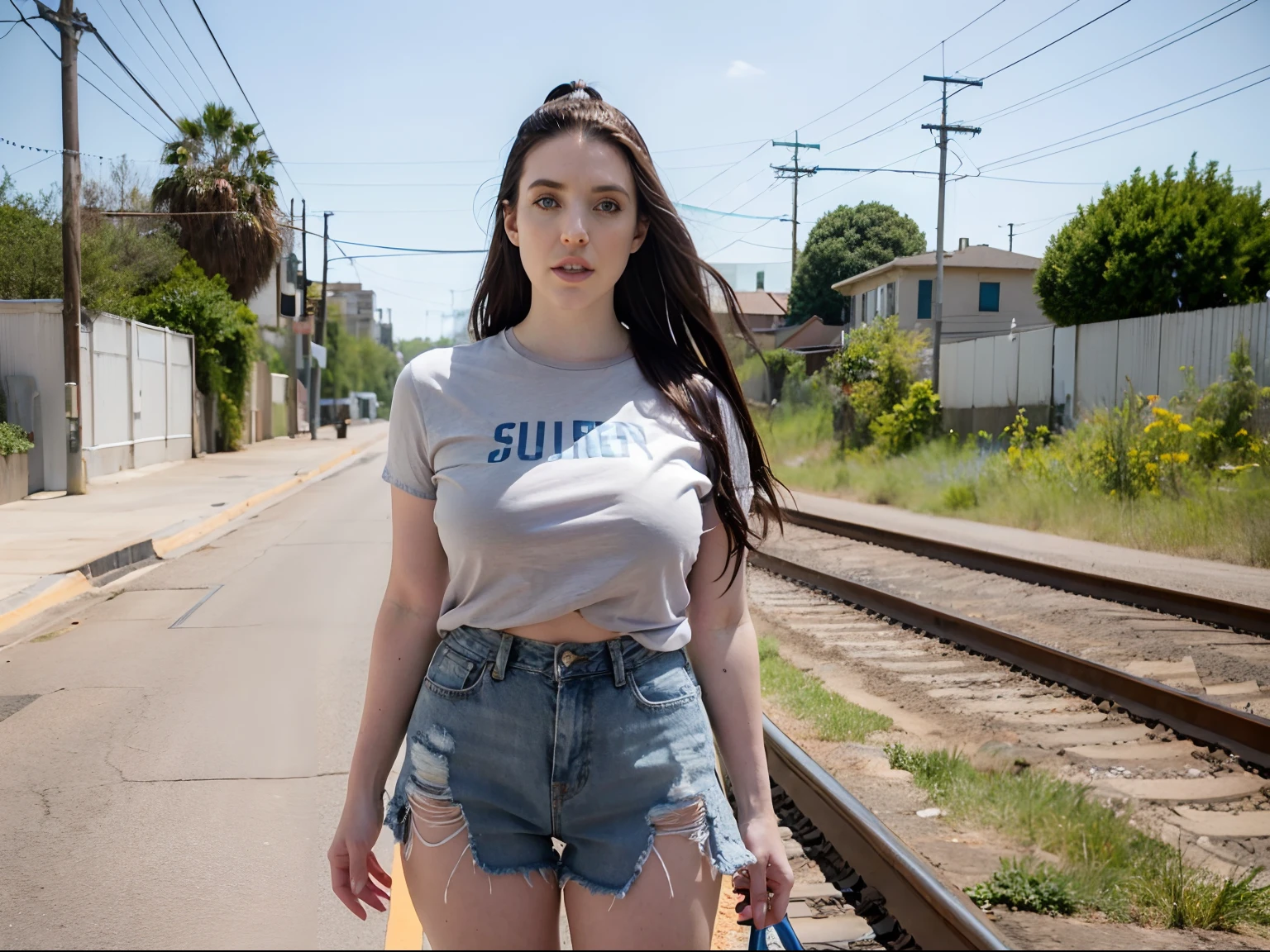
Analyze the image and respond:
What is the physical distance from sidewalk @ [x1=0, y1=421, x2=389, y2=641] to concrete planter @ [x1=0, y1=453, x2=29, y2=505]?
0.56 ft

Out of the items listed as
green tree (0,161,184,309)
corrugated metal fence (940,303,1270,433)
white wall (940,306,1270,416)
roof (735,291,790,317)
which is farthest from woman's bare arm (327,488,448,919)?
roof (735,291,790,317)

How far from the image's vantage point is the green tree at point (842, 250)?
47.0m

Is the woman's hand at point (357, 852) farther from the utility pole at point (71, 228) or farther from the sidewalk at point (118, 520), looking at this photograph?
the utility pole at point (71, 228)

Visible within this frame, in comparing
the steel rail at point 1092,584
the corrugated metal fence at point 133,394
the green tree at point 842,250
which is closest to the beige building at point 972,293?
the green tree at point 842,250

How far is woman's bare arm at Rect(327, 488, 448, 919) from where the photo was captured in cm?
190

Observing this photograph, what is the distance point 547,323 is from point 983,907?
2.64m

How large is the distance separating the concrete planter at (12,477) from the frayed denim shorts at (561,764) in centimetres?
1723

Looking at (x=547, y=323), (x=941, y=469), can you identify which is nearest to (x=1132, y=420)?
(x=941, y=469)

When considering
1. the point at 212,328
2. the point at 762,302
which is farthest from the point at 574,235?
the point at 762,302

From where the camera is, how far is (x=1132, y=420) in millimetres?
16000

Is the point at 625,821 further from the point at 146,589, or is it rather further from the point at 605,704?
the point at 146,589

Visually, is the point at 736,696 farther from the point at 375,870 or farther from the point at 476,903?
the point at 375,870

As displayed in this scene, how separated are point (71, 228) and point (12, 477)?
12.9ft

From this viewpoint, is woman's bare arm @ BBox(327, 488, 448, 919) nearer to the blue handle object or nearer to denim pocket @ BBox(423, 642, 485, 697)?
denim pocket @ BBox(423, 642, 485, 697)
